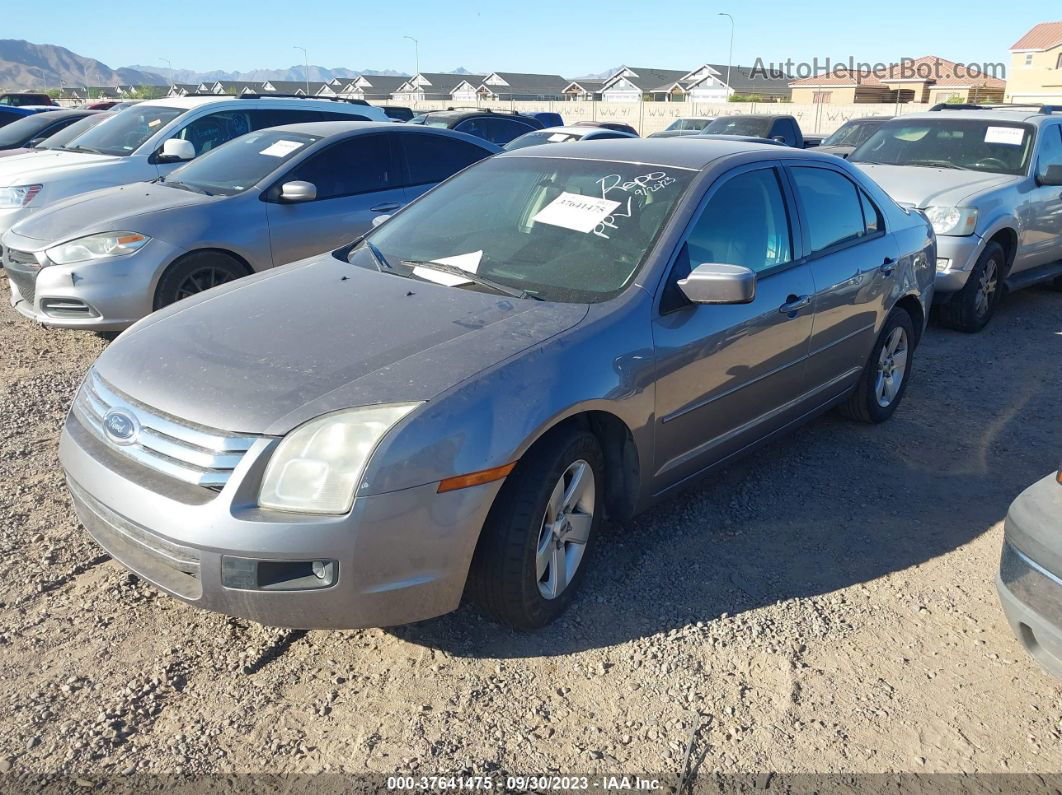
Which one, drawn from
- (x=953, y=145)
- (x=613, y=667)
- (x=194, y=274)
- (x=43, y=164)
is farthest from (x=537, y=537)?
(x=43, y=164)

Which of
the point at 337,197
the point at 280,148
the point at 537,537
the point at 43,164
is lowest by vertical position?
the point at 537,537

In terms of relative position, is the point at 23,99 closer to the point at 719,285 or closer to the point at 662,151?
the point at 662,151

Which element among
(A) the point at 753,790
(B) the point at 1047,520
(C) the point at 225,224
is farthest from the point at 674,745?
(C) the point at 225,224

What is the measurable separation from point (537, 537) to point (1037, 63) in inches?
2939

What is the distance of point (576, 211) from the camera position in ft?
12.1

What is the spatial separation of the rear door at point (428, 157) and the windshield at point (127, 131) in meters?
3.76

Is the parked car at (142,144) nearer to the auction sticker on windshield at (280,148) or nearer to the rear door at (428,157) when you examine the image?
the auction sticker on windshield at (280,148)

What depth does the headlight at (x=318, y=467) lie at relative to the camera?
2480mm

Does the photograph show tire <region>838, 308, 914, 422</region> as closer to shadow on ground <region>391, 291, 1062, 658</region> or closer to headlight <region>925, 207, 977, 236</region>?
shadow on ground <region>391, 291, 1062, 658</region>

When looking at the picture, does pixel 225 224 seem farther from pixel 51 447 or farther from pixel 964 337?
pixel 964 337

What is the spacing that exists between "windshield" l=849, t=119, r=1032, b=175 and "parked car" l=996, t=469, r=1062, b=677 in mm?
6147

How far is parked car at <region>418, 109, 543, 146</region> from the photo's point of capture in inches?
585

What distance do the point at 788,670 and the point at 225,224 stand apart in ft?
15.8

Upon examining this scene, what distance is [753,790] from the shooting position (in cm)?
242
